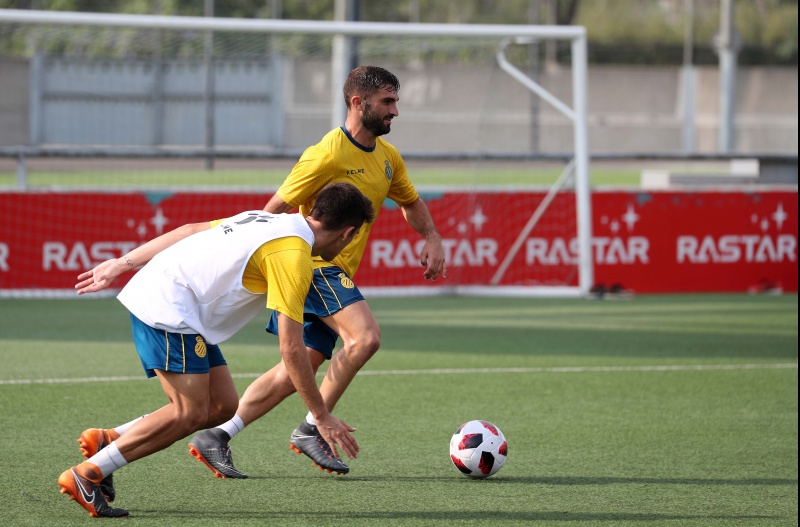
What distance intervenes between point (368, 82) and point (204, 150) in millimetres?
9166

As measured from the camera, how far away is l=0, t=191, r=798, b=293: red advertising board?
1373 cm

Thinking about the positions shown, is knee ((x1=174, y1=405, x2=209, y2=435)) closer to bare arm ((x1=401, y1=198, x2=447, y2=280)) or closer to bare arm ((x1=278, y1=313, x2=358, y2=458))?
bare arm ((x1=278, y1=313, x2=358, y2=458))

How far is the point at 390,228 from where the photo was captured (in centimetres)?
1451

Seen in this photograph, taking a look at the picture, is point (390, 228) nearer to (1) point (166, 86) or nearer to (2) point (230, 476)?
(1) point (166, 86)

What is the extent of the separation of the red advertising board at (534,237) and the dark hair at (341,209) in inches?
358

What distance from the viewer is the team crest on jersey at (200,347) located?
509cm

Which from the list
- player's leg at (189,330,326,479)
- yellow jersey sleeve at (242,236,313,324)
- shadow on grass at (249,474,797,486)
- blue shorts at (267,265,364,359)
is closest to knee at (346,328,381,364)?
blue shorts at (267,265,364,359)

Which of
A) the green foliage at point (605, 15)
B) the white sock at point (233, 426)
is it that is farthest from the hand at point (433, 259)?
the green foliage at point (605, 15)

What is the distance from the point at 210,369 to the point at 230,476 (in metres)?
0.76

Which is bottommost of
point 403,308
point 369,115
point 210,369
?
point 403,308

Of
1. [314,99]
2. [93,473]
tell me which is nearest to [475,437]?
[93,473]

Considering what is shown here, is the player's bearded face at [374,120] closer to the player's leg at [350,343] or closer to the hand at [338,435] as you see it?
the player's leg at [350,343]

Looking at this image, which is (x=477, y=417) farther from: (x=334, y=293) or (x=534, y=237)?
(x=534, y=237)

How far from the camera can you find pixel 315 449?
6094mm
